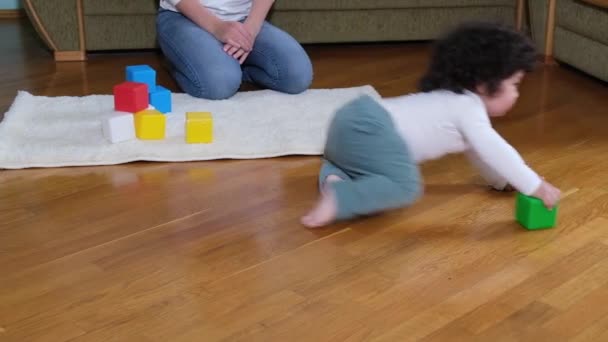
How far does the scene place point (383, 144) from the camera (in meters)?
1.71

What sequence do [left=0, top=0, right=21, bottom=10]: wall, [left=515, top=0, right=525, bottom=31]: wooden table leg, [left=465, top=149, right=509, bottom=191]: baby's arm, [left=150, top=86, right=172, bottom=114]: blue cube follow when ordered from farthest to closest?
[left=0, top=0, right=21, bottom=10]: wall < [left=515, top=0, right=525, bottom=31]: wooden table leg < [left=150, top=86, right=172, bottom=114]: blue cube < [left=465, top=149, right=509, bottom=191]: baby's arm

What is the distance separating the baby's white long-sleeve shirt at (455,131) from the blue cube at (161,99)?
753mm

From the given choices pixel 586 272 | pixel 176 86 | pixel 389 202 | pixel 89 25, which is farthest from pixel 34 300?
pixel 89 25

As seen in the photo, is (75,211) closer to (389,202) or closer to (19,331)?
(19,331)

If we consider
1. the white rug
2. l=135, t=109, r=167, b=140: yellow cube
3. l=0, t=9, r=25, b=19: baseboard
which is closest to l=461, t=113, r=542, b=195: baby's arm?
the white rug

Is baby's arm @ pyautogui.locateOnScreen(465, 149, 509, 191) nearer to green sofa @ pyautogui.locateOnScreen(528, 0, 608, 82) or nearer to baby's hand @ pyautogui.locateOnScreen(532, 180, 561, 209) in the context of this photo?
baby's hand @ pyautogui.locateOnScreen(532, 180, 561, 209)

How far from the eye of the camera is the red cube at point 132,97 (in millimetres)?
2160

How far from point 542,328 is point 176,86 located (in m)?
1.60

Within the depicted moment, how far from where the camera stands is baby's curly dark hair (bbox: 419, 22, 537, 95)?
1.70 metres

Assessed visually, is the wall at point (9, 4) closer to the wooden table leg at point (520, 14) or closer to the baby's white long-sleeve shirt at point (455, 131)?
the wooden table leg at point (520, 14)

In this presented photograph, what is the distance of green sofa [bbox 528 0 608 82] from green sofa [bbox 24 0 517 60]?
27 cm

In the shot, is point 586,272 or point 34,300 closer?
point 34,300

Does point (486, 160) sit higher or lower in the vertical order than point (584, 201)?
higher

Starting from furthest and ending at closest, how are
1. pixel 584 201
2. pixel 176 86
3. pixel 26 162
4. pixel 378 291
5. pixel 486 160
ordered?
1. pixel 176 86
2. pixel 26 162
3. pixel 584 201
4. pixel 486 160
5. pixel 378 291
